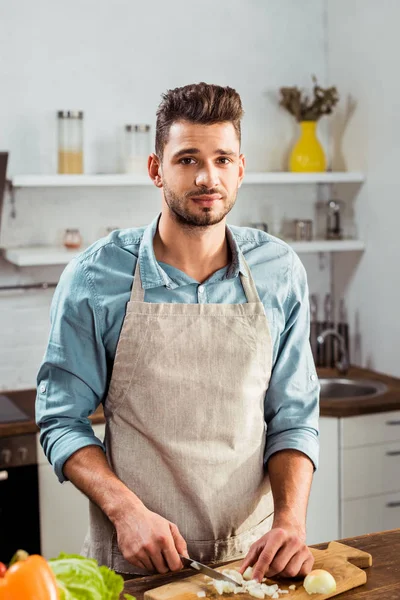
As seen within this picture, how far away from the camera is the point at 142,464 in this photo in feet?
5.82

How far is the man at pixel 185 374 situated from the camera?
1.72 metres

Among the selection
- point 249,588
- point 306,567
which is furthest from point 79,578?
point 306,567

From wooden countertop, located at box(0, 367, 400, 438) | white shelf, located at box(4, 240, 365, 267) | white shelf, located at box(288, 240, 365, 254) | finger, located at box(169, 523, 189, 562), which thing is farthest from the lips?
white shelf, located at box(288, 240, 365, 254)

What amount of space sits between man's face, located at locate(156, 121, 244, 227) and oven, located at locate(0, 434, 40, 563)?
1487 millimetres

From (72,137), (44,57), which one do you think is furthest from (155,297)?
(44,57)

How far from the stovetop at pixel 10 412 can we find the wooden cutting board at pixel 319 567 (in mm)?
1603

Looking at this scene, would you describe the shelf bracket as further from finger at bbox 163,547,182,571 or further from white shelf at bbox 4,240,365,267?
finger at bbox 163,547,182,571

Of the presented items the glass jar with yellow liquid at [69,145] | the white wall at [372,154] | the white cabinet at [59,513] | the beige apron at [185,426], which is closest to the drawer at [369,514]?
the white wall at [372,154]

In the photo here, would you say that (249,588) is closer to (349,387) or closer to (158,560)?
(158,560)

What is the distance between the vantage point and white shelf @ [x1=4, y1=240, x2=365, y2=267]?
320 cm

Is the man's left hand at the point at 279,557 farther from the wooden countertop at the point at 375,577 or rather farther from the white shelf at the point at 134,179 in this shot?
the white shelf at the point at 134,179

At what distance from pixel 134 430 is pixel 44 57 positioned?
82.7 inches

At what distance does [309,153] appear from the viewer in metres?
3.74

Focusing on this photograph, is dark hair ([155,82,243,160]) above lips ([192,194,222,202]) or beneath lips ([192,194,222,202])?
above
